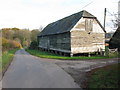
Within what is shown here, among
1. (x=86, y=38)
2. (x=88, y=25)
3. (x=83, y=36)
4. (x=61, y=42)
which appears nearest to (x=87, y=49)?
(x=86, y=38)

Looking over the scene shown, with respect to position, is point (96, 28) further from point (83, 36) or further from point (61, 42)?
point (61, 42)

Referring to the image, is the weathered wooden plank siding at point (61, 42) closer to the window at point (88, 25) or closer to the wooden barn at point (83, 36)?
the wooden barn at point (83, 36)

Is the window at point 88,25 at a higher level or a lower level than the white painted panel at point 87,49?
higher

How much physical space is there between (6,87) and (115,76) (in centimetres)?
604

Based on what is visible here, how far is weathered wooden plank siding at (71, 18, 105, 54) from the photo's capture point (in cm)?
2355

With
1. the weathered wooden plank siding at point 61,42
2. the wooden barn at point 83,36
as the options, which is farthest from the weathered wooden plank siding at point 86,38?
the weathered wooden plank siding at point 61,42

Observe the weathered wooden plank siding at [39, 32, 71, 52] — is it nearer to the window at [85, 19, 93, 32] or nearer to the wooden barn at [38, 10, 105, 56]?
the wooden barn at [38, 10, 105, 56]

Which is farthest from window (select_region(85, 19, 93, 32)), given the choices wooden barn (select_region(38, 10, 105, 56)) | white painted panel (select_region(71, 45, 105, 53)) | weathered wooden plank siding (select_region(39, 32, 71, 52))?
weathered wooden plank siding (select_region(39, 32, 71, 52))

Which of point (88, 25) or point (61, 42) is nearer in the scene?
point (88, 25)

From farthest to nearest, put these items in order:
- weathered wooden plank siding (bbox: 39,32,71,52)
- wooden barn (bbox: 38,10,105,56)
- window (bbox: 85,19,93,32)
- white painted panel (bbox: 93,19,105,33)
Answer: white painted panel (bbox: 93,19,105,33) → weathered wooden plank siding (bbox: 39,32,71,52) → window (bbox: 85,19,93,32) → wooden barn (bbox: 38,10,105,56)

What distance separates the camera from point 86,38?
79.8 feet

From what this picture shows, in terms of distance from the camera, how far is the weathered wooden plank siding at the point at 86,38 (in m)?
23.5

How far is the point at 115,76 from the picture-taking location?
28.6ft

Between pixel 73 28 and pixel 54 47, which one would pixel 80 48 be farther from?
pixel 54 47
